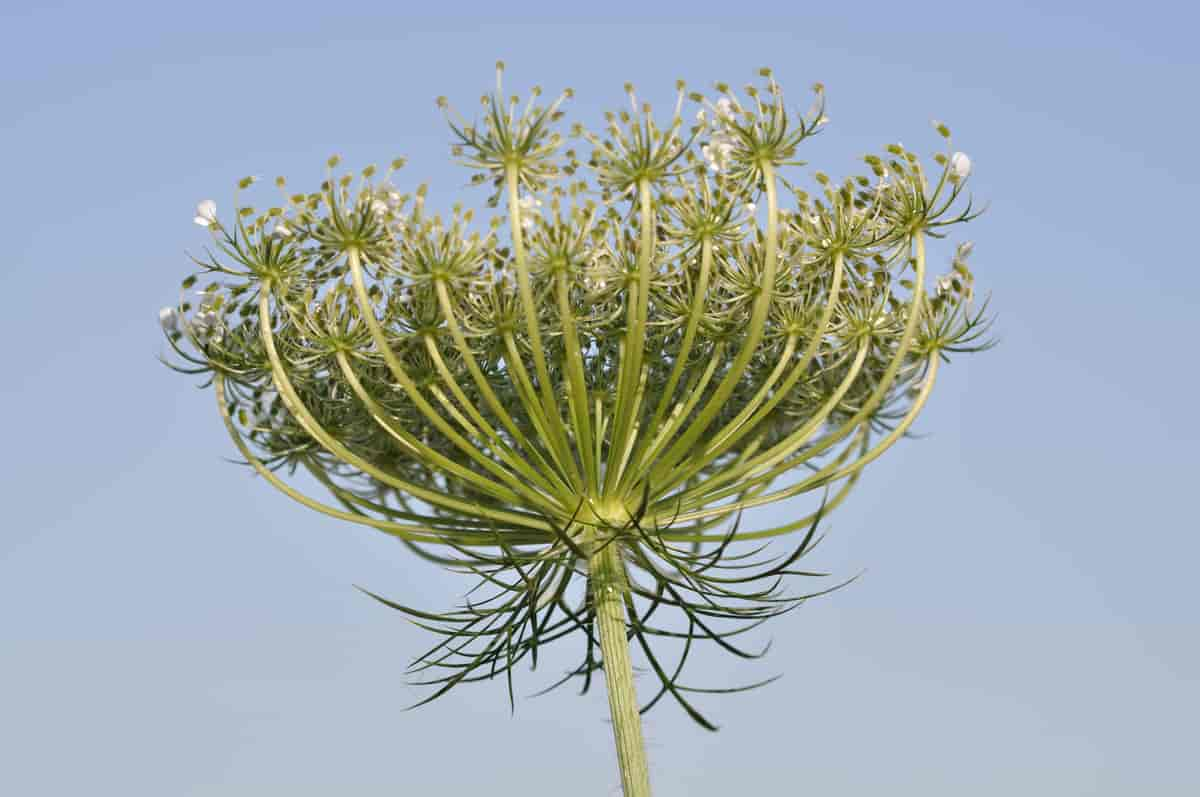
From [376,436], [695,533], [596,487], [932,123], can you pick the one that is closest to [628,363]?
[596,487]

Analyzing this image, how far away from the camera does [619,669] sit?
1537 centimetres

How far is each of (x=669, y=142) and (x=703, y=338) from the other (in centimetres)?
267

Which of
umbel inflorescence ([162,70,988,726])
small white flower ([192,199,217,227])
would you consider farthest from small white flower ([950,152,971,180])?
small white flower ([192,199,217,227])

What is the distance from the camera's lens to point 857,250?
16.1 m

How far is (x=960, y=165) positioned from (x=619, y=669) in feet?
22.6

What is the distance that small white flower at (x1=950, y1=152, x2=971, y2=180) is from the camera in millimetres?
16047

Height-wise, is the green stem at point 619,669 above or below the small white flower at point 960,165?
below

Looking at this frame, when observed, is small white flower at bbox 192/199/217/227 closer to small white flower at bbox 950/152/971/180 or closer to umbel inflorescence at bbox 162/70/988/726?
umbel inflorescence at bbox 162/70/988/726

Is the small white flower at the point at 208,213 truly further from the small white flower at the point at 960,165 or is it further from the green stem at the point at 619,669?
the small white flower at the point at 960,165

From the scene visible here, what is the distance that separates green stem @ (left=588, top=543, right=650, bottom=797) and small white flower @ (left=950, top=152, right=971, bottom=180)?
580 centimetres

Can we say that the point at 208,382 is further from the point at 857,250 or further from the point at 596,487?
the point at 857,250

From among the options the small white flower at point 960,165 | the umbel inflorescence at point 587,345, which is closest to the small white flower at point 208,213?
the umbel inflorescence at point 587,345

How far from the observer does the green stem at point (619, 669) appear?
15.1 meters

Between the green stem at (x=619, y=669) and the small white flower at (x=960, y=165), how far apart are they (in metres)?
5.80
